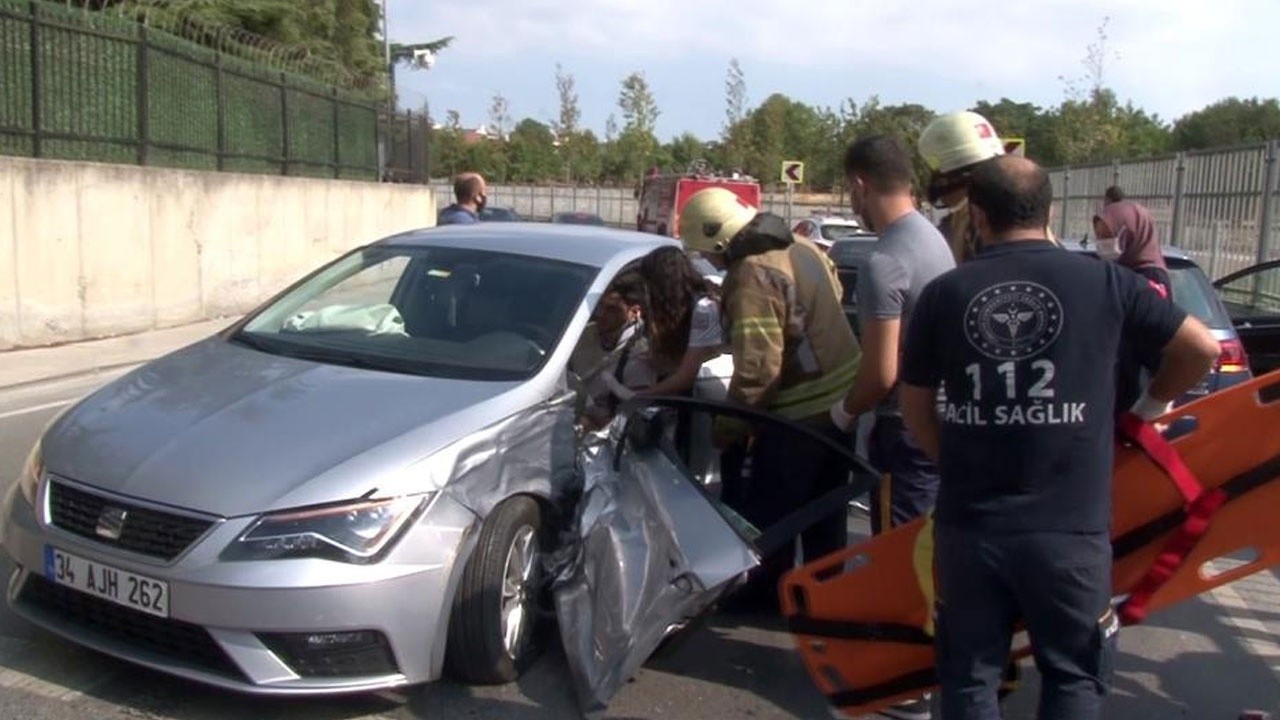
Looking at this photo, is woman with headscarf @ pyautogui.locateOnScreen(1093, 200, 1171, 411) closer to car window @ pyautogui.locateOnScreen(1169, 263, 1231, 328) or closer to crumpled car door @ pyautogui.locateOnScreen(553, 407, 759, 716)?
car window @ pyautogui.locateOnScreen(1169, 263, 1231, 328)

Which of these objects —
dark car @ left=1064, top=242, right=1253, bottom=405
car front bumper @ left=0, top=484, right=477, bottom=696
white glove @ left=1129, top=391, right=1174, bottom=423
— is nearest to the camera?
white glove @ left=1129, top=391, right=1174, bottom=423

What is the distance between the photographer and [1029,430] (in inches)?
123

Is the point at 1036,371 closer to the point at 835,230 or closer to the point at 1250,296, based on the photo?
the point at 1250,296

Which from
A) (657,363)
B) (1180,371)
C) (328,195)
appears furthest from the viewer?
(328,195)

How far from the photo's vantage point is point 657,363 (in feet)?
18.6

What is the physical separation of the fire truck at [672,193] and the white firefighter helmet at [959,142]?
937 inches

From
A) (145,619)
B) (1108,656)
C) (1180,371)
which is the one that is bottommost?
(145,619)

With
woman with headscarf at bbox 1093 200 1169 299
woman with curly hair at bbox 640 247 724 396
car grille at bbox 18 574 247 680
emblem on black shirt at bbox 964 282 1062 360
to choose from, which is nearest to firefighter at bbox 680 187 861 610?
woman with curly hair at bbox 640 247 724 396

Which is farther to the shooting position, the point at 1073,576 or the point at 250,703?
the point at 250,703

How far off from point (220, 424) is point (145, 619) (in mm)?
703

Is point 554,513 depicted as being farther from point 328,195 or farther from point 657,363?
point 328,195

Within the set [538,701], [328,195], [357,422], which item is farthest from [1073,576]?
[328,195]

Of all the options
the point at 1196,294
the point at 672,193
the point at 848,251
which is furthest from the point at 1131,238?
the point at 672,193

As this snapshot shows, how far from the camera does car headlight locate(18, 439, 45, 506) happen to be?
451 centimetres
